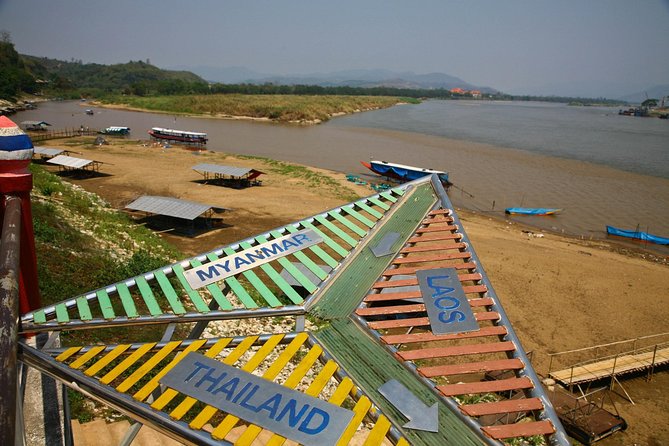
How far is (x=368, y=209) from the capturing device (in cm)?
716

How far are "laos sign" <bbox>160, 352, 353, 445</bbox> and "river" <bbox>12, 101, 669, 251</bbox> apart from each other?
2769cm

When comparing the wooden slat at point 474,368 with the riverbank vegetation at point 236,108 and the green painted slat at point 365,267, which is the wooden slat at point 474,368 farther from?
the riverbank vegetation at point 236,108

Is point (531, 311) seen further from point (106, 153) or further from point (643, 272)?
point (106, 153)

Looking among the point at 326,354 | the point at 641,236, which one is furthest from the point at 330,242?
the point at 641,236

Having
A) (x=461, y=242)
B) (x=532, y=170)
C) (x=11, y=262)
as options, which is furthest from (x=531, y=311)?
(x=532, y=170)

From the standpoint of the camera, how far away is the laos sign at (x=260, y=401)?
302 centimetres

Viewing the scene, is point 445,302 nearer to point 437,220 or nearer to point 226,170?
point 437,220

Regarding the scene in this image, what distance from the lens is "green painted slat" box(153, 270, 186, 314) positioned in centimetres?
450

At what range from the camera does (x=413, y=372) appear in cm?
374

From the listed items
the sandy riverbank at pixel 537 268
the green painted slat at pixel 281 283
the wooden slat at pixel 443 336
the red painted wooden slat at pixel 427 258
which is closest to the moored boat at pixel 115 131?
the sandy riverbank at pixel 537 268

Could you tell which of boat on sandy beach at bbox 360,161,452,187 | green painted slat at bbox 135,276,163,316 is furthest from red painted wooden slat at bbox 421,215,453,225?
boat on sandy beach at bbox 360,161,452,187

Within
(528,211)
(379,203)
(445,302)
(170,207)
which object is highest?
(379,203)

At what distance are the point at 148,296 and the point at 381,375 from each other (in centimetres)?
253

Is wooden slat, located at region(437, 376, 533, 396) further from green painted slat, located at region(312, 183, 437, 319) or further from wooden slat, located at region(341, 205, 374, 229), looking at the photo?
wooden slat, located at region(341, 205, 374, 229)
